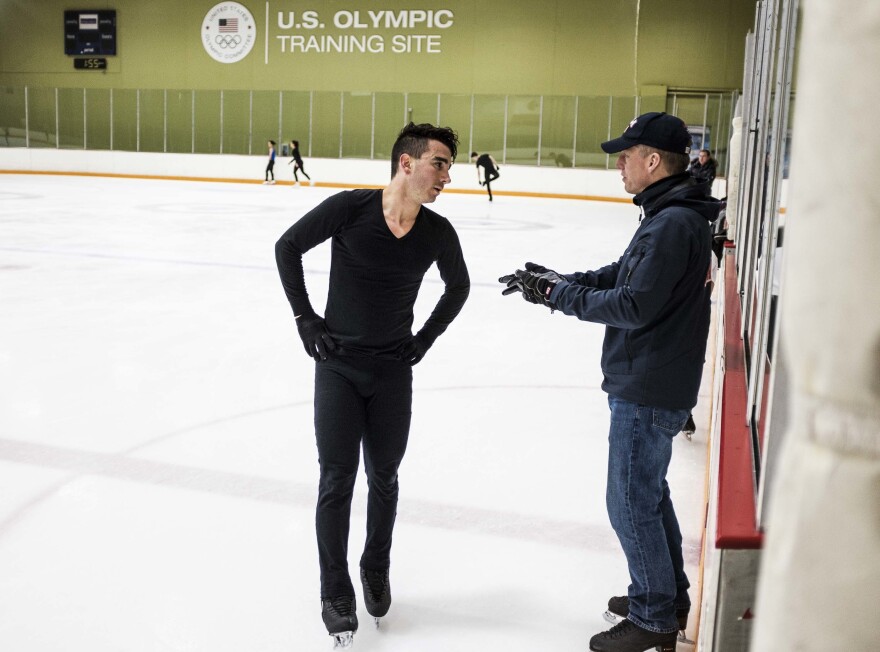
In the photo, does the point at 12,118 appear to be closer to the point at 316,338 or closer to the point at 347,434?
the point at 316,338

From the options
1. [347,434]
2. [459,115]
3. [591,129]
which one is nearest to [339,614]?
[347,434]

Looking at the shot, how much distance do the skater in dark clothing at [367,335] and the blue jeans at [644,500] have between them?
0.61 metres

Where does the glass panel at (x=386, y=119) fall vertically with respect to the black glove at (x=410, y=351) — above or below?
above

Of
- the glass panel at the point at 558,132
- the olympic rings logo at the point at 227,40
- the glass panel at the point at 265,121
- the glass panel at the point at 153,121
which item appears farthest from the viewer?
the glass panel at the point at 153,121

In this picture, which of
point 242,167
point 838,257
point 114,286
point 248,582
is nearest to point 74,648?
point 248,582

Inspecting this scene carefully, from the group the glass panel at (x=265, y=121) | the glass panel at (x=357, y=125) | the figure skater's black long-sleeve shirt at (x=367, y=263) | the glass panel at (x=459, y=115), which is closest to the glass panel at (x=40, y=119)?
the glass panel at (x=265, y=121)

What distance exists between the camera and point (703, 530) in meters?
3.25

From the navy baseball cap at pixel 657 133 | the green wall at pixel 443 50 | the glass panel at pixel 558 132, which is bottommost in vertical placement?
the navy baseball cap at pixel 657 133

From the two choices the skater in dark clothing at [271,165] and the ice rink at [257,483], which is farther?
the skater in dark clothing at [271,165]

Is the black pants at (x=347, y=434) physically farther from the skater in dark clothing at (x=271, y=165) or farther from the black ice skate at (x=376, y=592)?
the skater in dark clothing at (x=271, y=165)

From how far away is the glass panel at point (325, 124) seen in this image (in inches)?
1051

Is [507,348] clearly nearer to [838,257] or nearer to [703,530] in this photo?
[703,530]

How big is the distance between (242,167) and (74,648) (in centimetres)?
2537

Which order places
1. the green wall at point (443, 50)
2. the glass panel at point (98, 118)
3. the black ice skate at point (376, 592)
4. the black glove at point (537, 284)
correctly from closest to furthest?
the black glove at point (537, 284)
the black ice skate at point (376, 592)
the green wall at point (443, 50)
the glass panel at point (98, 118)
